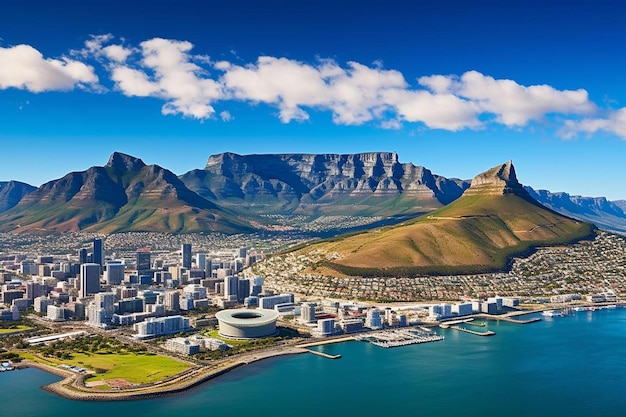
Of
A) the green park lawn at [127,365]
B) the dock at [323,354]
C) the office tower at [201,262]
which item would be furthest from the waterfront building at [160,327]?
the office tower at [201,262]

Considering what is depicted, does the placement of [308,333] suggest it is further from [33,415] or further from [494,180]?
[494,180]

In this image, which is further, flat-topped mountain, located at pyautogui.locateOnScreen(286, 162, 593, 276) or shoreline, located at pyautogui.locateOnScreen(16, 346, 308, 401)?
flat-topped mountain, located at pyautogui.locateOnScreen(286, 162, 593, 276)

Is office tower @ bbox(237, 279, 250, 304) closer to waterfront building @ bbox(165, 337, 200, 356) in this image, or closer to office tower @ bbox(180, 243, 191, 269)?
waterfront building @ bbox(165, 337, 200, 356)

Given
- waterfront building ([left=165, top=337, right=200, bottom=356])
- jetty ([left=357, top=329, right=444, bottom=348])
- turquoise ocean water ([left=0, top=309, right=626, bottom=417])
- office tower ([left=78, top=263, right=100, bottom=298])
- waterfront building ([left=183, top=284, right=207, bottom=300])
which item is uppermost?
office tower ([left=78, top=263, right=100, bottom=298])

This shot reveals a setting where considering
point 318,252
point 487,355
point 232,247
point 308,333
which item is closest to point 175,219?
point 232,247

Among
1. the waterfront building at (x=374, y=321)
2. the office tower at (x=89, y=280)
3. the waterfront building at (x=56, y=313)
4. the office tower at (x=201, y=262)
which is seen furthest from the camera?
the office tower at (x=201, y=262)

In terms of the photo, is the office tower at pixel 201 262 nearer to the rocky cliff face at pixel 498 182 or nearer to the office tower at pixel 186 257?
the office tower at pixel 186 257

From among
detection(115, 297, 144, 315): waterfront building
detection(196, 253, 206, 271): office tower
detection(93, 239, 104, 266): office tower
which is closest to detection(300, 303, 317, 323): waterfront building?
detection(115, 297, 144, 315): waterfront building
